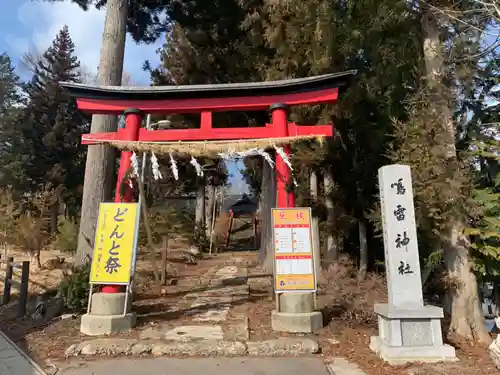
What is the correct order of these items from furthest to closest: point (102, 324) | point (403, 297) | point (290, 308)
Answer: point (290, 308) < point (102, 324) < point (403, 297)

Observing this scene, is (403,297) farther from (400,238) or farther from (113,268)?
(113,268)

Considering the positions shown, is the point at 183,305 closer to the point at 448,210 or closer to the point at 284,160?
the point at 284,160

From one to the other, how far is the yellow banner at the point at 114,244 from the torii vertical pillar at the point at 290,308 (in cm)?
265

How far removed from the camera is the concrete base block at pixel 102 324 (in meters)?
6.16

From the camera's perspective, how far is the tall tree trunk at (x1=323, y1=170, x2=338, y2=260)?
35.4ft

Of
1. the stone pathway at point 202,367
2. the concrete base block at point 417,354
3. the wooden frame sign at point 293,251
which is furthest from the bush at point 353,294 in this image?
the stone pathway at point 202,367

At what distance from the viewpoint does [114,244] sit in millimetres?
6730

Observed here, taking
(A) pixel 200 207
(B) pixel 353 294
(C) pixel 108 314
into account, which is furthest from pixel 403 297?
(A) pixel 200 207

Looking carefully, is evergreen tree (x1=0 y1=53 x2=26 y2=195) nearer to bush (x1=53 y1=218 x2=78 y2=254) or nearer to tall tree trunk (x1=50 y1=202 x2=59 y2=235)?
tall tree trunk (x1=50 y1=202 x2=59 y2=235)

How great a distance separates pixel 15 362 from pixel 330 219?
8.01 m

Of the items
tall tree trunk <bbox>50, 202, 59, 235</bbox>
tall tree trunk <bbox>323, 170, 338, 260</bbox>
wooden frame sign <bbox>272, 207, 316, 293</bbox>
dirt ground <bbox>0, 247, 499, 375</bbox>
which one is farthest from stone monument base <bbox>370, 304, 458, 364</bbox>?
tall tree trunk <bbox>50, 202, 59, 235</bbox>

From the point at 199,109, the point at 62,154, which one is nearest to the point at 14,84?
the point at 62,154

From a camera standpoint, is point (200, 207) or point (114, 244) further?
point (200, 207)

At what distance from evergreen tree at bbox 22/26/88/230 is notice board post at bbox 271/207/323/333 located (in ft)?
55.1
